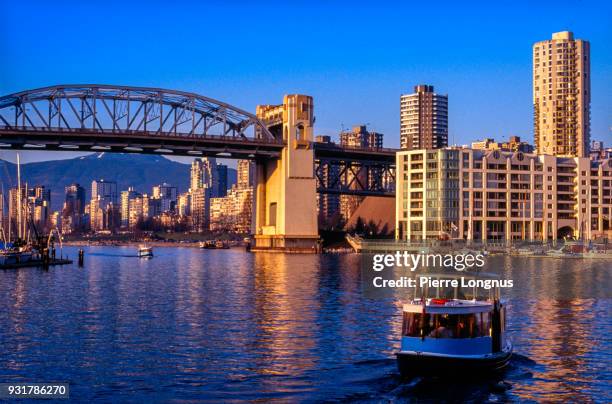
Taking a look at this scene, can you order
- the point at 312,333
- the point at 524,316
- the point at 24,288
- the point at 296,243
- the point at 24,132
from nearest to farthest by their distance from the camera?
1. the point at 312,333
2. the point at 524,316
3. the point at 24,288
4. the point at 24,132
5. the point at 296,243

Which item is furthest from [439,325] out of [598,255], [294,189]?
[294,189]

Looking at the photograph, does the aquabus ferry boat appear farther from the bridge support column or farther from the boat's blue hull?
the bridge support column

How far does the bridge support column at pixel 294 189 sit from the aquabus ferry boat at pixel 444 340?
449 feet

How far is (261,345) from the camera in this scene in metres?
44.6

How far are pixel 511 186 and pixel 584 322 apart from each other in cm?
12985

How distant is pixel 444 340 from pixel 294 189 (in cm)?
14020

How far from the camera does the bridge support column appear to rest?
571 feet

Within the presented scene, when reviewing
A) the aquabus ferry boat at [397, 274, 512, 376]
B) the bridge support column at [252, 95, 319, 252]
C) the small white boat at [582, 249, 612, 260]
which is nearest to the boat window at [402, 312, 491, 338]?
the aquabus ferry boat at [397, 274, 512, 376]

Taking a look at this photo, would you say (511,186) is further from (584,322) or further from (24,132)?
(584,322)

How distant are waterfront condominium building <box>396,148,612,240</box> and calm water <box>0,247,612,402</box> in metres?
94.3

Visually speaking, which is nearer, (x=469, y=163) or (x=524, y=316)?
(x=524, y=316)

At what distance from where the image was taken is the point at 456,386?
34625mm

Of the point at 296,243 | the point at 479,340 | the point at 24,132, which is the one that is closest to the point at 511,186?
the point at 296,243

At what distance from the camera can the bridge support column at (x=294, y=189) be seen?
571ft
